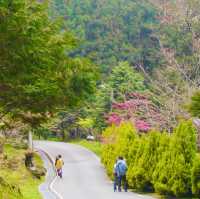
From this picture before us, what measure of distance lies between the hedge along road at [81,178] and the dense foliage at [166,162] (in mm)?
934

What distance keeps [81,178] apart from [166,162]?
1228cm

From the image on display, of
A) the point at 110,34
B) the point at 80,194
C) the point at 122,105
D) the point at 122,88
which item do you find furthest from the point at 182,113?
the point at 110,34

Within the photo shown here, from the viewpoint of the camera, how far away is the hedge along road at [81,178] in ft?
72.4

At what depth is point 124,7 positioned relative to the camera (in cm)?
7981

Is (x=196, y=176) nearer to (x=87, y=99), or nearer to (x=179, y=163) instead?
(x=179, y=163)

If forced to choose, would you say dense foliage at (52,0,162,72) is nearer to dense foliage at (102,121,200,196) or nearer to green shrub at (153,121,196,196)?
dense foliage at (102,121,200,196)

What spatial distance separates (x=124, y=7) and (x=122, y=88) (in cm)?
3057

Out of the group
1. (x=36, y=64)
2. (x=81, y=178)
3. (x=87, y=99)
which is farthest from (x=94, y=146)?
(x=36, y=64)

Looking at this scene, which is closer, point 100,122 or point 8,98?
point 8,98

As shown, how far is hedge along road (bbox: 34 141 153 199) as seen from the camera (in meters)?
22.1

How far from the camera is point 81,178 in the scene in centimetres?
3244

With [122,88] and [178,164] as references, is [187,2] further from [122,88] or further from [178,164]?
[178,164]

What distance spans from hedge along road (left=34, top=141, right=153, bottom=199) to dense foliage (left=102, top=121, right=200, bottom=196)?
3.06 feet

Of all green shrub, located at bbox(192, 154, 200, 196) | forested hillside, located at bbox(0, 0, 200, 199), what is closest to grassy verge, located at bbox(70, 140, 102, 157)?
forested hillside, located at bbox(0, 0, 200, 199)
